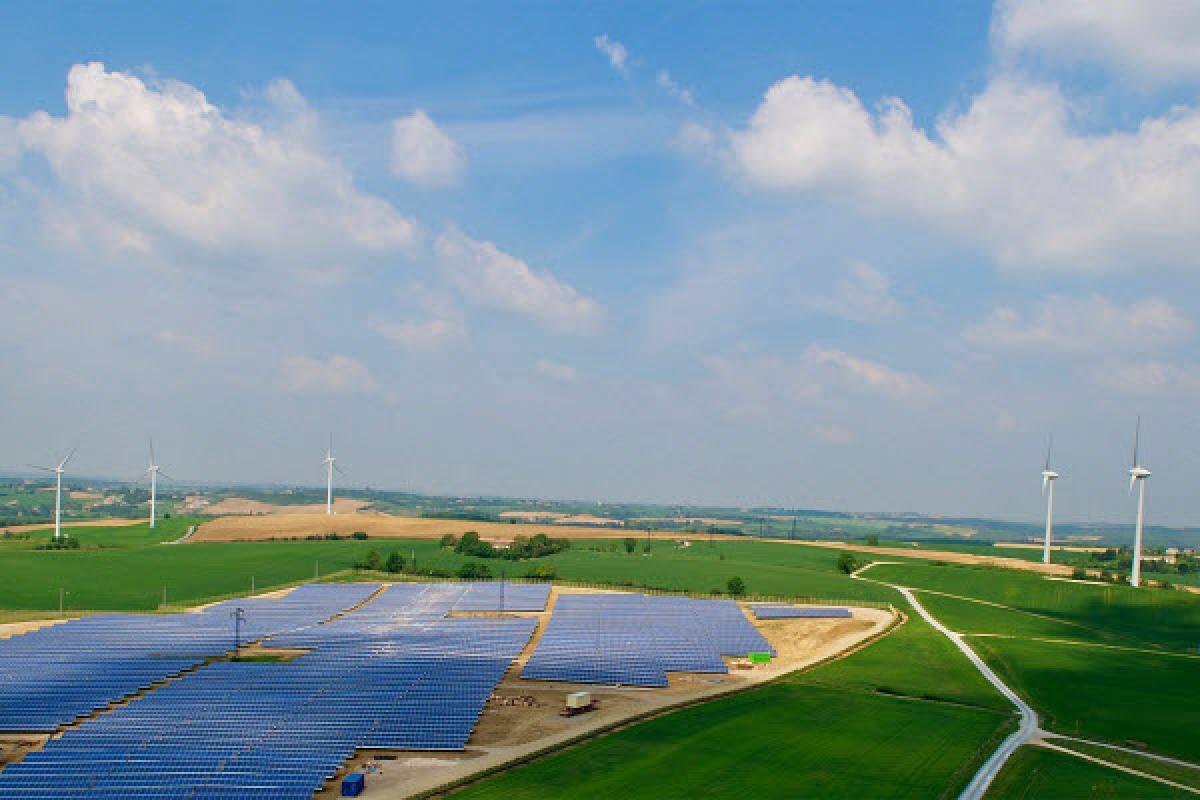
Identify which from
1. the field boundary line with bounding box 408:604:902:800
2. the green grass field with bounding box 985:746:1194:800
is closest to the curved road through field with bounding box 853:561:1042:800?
the green grass field with bounding box 985:746:1194:800

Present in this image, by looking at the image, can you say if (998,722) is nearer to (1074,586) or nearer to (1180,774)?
(1180,774)

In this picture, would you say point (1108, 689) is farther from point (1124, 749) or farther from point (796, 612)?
point (796, 612)

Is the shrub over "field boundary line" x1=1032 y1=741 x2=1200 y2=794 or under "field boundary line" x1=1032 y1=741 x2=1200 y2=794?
under

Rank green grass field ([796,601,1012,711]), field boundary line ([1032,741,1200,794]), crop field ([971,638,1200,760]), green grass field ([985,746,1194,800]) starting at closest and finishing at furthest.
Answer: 1. green grass field ([985,746,1194,800])
2. field boundary line ([1032,741,1200,794])
3. crop field ([971,638,1200,760])
4. green grass field ([796,601,1012,711])

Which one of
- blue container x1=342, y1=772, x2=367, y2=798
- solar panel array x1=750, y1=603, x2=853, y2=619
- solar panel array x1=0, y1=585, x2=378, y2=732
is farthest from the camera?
solar panel array x1=750, y1=603, x2=853, y2=619

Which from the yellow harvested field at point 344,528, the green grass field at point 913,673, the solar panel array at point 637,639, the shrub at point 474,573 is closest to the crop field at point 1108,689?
the green grass field at point 913,673

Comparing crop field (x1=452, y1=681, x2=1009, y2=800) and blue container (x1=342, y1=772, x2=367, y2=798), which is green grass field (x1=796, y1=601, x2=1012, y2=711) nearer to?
crop field (x1=452, y1=681, x2=1009, y2=800)

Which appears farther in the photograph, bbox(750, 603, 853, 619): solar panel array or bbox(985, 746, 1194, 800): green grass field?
bbox(750, 603, 853, 619): solar panel array
